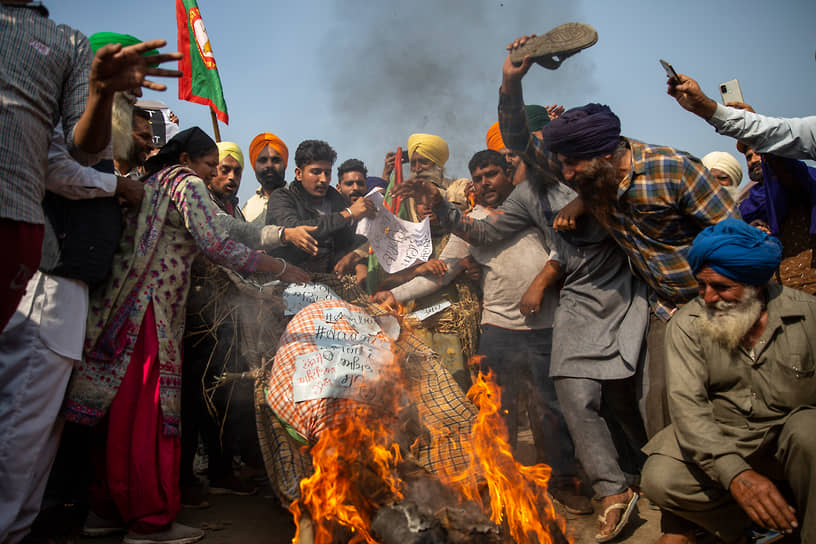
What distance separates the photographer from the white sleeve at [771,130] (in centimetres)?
333

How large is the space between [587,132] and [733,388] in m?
1.78

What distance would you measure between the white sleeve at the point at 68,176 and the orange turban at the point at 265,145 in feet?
11.9

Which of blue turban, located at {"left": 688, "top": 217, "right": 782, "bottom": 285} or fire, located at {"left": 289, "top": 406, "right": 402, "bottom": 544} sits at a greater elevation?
blue turban, located at {"left": 688, "top": 217, "right": 782, "bottom": 285}

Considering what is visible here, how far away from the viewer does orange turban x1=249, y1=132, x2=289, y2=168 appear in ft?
21.7

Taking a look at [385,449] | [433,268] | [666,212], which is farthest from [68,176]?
[666,212]

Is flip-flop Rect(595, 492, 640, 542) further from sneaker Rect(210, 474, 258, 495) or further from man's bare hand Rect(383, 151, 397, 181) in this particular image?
man's bare hand Rect(383, 151, 397, 181)

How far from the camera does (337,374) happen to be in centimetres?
311

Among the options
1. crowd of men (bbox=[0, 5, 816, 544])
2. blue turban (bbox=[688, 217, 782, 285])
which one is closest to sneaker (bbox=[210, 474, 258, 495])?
crowd of men (bbox=[0, 5, 816, 544])

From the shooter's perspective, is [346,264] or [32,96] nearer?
[32,96]

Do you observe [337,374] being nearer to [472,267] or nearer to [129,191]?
[129,191]

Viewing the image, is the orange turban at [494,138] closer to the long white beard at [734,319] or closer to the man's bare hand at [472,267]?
the man's bare hand at [472,267]

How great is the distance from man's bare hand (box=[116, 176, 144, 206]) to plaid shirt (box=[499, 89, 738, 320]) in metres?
3.10

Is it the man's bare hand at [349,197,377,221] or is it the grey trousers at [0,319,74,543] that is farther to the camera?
the man's bare hand at [349,197,377,221]

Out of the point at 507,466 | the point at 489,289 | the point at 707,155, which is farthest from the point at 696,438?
the point at 707,155
